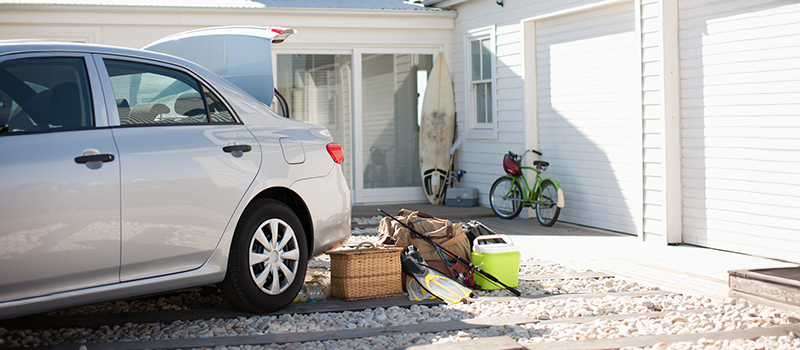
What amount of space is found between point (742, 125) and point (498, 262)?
2.99 m

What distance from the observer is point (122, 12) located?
968 centimetres

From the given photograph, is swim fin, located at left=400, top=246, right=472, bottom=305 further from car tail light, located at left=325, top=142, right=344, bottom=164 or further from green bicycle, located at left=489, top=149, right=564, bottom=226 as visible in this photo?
green bicycle, located at left=489, top=149, right=564, bottom=226

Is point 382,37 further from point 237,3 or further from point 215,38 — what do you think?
point 215,38

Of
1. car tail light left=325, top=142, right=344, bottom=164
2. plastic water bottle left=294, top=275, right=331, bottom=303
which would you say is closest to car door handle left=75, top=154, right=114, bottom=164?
car tail light left=325, top=142, right=344, bottom=164

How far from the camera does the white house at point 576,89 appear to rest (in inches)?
251

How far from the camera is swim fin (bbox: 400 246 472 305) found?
4750 mm

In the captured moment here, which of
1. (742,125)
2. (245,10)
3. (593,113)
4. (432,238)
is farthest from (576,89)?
(245,10)

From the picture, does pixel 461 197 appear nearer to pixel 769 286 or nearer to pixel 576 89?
pixel 576 89

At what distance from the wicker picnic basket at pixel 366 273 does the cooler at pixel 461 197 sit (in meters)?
5.62

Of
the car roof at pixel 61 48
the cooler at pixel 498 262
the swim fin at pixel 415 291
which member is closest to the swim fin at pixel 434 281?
the swim fin at pixel 415 291

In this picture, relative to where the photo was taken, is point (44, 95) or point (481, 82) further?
point (481, 82)

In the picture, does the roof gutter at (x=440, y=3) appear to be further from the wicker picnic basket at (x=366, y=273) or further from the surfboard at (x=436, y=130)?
the wicker picnic basket at (x=366, y=273)

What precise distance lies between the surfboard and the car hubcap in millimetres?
6506

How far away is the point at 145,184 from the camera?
11.6 ft
